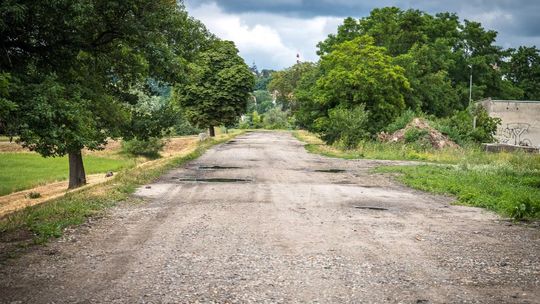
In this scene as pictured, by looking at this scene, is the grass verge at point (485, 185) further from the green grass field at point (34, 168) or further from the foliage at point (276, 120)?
the foliage at point (276, 120)

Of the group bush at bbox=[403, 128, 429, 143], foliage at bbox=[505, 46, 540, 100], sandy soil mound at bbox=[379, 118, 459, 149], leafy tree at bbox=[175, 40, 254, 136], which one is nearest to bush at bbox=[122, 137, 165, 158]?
leafy tree at bbox=[175, 40, 254, 136]

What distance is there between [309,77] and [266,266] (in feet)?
115

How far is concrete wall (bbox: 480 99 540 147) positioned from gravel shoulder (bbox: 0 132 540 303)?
33.9 metres

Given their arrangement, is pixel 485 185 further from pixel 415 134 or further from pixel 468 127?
pixel 468 127

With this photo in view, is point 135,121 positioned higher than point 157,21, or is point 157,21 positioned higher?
point 157,21

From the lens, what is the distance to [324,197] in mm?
12938

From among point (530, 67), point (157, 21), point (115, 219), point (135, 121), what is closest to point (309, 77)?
point (135, 121)

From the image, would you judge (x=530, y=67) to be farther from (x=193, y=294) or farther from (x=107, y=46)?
(x=193, y=294)

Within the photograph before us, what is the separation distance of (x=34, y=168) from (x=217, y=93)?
56.4 feet

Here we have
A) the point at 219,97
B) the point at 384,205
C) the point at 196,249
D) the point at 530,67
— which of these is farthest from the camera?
the point at 530,67

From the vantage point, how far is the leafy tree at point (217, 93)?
45.9m

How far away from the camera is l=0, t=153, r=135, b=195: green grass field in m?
29.4

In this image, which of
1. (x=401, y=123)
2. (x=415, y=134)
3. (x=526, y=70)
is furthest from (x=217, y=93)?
(x=526, y=70)

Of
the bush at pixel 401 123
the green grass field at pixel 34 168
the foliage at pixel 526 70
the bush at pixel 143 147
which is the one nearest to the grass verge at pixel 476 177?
the bush at pixel 401 123
